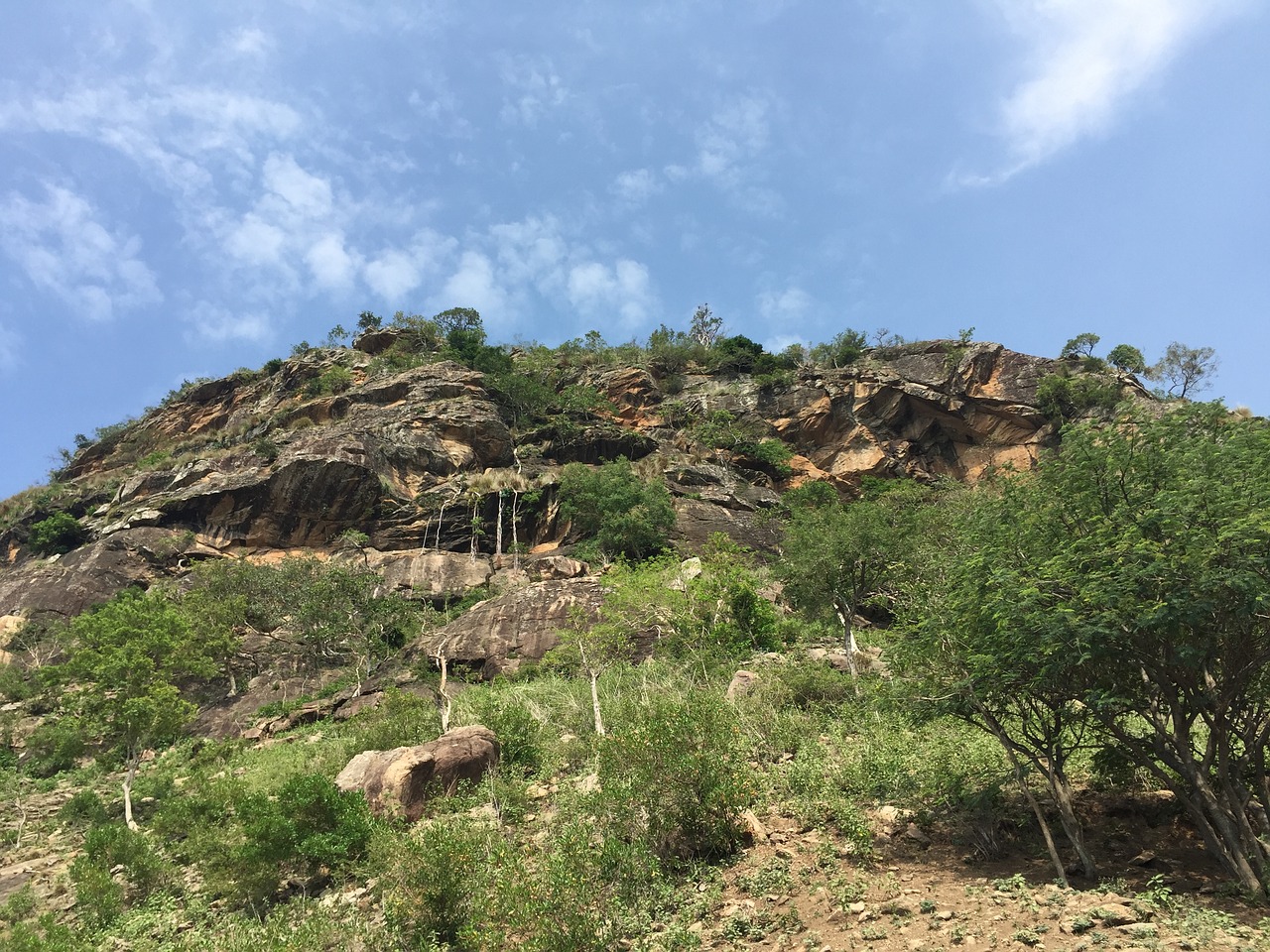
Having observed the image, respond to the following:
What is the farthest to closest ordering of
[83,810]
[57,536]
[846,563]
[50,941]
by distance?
[57,536]
[846,563]
[83,810]
[50,941]

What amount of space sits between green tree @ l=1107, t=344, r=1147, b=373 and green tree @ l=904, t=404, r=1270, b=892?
4956 centimetres

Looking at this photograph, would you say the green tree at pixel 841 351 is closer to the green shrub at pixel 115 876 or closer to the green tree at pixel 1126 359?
the green tree at pixel 1126 359

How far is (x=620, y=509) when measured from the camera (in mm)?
35812

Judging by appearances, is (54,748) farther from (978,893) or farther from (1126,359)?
(1126,359)

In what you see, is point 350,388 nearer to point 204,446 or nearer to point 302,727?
point 204,446

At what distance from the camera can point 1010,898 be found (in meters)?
6.20

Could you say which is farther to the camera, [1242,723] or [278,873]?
[278,873]

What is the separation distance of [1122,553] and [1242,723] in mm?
2388

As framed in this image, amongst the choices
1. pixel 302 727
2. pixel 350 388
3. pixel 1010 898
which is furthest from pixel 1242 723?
pixel 350 388

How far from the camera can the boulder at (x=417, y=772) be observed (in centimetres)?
1083

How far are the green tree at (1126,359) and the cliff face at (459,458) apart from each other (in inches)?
81.2

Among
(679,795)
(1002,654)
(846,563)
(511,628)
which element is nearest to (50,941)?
(679,795)

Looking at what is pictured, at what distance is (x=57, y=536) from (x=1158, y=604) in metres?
55.1

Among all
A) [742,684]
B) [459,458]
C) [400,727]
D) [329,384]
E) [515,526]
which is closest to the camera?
[742,684]
